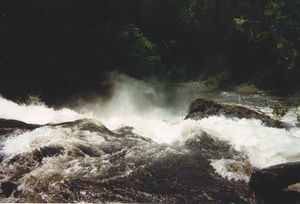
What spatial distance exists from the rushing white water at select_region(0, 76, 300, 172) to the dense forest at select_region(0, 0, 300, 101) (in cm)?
170

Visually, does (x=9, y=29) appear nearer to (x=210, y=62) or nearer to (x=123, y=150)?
(x=123, y=150)

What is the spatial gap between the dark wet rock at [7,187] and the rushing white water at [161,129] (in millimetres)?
1605

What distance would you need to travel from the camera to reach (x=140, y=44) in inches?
922

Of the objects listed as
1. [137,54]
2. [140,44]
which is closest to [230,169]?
[137,54]

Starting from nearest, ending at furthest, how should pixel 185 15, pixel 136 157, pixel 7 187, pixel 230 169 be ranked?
pixel 7 187 < pixel 230 169 < pixel 136 157 < pixel 185 15

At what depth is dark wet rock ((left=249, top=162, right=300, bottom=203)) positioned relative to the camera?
853cm

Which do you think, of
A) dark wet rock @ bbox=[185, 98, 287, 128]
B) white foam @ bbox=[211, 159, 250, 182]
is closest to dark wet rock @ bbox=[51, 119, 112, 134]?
white foam @ bbox=[211, 159, 250, 182]

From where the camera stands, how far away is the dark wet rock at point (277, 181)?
8531mm

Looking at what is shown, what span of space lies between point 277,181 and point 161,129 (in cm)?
627

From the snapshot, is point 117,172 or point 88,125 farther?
point 88,125

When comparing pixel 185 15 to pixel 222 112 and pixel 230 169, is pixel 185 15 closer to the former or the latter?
pixel 222 112

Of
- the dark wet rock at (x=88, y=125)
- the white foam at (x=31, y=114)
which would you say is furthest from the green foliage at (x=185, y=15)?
the dark wet rock at (x=88, y=125)

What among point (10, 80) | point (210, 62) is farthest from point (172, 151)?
point (210, 62)

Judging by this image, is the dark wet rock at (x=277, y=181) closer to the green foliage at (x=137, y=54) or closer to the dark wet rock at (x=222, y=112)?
the dark wet rock at (x=222, y=112)
